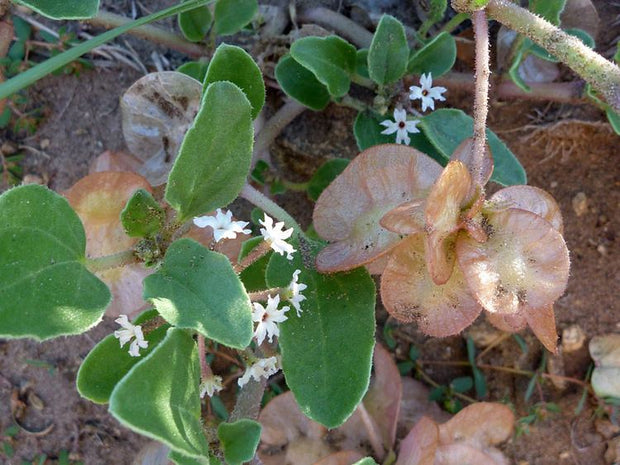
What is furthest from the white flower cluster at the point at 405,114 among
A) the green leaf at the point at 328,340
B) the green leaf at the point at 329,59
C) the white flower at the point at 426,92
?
the green leaf at the point at 328,340

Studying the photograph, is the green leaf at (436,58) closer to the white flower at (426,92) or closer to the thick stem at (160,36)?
the white flower at (426,92)

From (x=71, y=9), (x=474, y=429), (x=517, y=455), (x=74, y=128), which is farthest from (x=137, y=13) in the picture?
(x=517, y=455)

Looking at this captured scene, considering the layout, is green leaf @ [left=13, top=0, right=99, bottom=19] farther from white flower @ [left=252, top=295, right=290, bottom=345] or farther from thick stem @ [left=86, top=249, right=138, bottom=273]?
white flower @ [left=252, top=295, right=290, bottom=345]

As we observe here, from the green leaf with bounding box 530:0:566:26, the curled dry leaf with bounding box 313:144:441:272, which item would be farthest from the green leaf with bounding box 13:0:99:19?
the green leaf with bounding box 530:0:566:26

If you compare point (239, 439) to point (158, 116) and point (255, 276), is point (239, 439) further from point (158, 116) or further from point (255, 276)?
point (158, 116)

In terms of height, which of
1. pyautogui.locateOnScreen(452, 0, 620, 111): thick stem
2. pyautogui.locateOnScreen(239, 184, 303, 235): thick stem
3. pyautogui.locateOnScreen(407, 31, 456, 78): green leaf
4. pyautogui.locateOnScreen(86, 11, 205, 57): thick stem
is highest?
pyautogui.locateOnScreen(452, 0, 620, 111): thick stem

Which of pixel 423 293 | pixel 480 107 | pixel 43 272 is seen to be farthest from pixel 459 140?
pixel 43 272

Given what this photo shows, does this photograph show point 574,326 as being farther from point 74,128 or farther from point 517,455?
point 74,128
